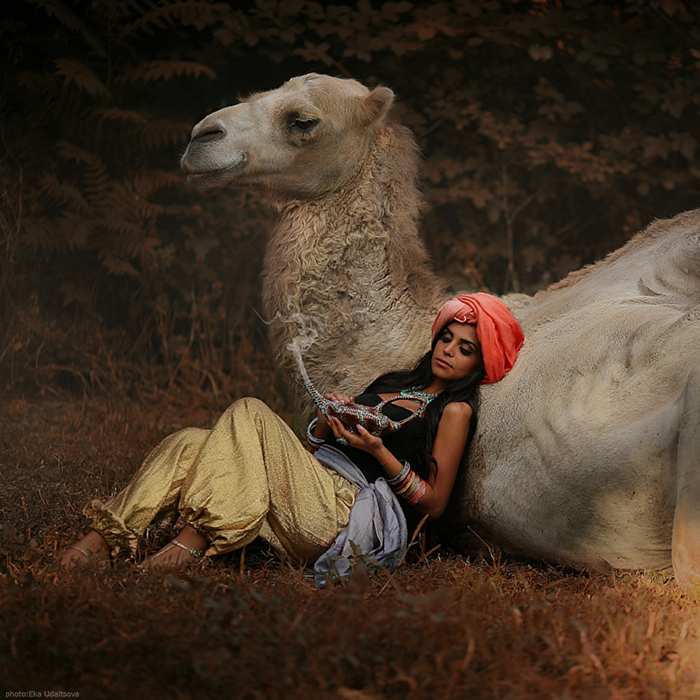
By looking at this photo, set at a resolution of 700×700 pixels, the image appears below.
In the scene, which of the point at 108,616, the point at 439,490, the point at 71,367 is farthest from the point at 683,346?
the point at 71,367

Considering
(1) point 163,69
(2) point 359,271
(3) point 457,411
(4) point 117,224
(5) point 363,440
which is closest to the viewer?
(5) point 363,440

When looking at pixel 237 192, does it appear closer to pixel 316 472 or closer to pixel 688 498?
pixel 316 472

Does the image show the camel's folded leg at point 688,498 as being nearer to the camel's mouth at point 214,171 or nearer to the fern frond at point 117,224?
the camel's mouth at point 214,171

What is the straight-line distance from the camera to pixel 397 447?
2656mm

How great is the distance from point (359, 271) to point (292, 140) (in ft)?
2.08

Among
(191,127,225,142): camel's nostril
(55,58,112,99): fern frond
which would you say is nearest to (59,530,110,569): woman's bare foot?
(191,127,225,142): camel's nostril

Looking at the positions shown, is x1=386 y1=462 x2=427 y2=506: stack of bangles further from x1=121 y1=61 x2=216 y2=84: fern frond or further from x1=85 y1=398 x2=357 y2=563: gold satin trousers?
x1=121 y1=61 x2=216 y2=84: fern frond

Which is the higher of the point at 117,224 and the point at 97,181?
the point at 97,181

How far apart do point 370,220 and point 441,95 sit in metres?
3.52

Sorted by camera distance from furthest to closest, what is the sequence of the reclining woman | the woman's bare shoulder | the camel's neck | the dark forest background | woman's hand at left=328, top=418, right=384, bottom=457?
the dark forest background
the camel's neck
the woman's bare shoulder
woman's hand at left=328, top=418, right=384, bottom=457
the reclining woman

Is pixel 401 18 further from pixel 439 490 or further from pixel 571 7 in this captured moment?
pixel 439 490

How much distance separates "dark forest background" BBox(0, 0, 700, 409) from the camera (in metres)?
5.55

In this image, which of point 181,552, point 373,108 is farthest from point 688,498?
point 373,108

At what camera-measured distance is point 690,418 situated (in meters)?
2.06
